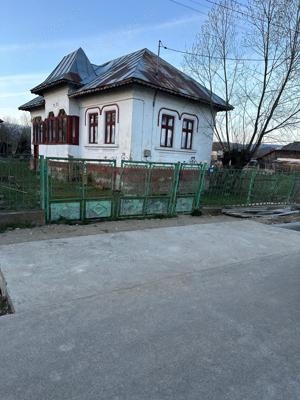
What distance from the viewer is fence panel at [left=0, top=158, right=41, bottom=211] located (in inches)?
272

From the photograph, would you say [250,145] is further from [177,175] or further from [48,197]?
[48,197]

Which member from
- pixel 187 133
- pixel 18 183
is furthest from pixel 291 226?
pixel 18 183

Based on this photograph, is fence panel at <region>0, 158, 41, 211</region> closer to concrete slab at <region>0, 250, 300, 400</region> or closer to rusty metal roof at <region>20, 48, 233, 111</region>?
concrete slab at <region>0, 250, 300, 400</region>

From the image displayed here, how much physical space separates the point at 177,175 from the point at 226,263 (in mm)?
4468

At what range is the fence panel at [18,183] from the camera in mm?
6918

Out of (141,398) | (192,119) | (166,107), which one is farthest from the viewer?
(192,119)

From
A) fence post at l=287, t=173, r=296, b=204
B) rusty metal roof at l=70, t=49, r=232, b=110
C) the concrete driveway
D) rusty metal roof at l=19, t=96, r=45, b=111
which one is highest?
rusty metal roof at l=70, t=49, r=232, b=110

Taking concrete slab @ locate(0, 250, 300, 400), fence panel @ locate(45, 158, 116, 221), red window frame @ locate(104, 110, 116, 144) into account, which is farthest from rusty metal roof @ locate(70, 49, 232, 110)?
concrete slab @ locate(0, 250, 300, 400)

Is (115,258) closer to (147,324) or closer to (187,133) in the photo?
(147,324)

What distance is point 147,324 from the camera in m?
3.28

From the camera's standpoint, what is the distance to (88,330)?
310cm

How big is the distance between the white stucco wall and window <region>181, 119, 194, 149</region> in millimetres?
231

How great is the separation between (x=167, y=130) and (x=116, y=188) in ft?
24.3

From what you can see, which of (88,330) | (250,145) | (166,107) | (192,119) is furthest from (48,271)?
(250,145)
